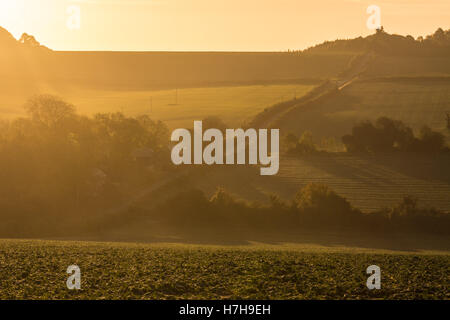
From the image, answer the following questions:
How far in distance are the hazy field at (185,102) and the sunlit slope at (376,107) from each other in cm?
738

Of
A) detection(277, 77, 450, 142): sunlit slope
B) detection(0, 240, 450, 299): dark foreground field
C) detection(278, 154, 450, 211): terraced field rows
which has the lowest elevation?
detection(0, 240, 450, 299): dark foreground field

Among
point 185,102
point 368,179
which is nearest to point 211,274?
point 368,179

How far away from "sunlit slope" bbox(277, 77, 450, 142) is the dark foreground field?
1703 inches

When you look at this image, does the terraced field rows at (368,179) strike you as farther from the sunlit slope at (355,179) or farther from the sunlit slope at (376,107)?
the sunlit slope at (376,107)

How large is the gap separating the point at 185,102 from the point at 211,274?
75952mm

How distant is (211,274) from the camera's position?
2122 centimetres

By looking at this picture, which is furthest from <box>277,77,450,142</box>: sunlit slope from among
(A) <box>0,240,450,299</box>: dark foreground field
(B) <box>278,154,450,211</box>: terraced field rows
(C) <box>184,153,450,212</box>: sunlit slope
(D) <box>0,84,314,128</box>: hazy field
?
(A) <box>0,240,450,299</box>: dark foreground field

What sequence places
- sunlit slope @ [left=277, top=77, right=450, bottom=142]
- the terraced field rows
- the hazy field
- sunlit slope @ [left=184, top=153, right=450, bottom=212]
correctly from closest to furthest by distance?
the terraced field rows → sunlit slope @ [left=184, top=153, right=450, bottom=212] → sunlit slope @ [left=277, top=77, right=450, bottom=142] → the hazy field

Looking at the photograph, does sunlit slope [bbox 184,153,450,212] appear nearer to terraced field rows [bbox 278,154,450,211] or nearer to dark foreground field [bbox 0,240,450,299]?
terraced field rows [bbox 278,154,450,211]

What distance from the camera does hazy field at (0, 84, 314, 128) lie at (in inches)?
3309

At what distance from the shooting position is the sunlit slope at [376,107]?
232 feet

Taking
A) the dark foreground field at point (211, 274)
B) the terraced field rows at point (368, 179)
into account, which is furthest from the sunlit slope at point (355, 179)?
the dark foreground field at point (211, 274)

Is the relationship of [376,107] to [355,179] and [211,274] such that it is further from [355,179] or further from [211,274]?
[211,274]
